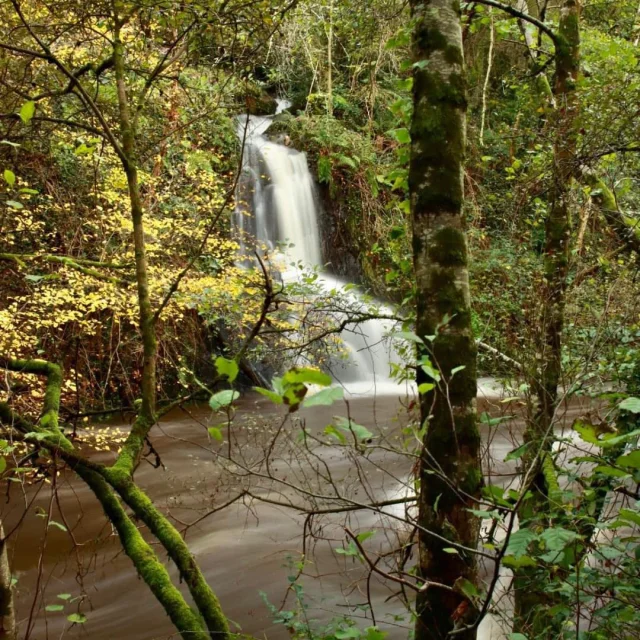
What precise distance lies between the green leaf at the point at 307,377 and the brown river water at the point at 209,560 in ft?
7.65

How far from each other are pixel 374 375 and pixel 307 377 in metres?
1.78

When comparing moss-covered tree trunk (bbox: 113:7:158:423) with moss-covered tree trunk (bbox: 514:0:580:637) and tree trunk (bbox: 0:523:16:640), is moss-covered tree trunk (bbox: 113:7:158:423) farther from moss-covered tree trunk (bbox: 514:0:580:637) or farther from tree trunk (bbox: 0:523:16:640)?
moss-covered tree trunk (bbox: 514:0:580:637)

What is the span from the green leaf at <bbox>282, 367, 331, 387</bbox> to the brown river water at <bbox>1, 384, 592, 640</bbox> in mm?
2332

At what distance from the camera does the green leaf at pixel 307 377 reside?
102 centimetres

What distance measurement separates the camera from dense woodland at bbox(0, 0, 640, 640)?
1979mm

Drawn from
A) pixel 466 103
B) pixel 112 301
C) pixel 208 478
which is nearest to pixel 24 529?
pixel 208 478

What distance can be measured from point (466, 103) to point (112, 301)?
590 cm

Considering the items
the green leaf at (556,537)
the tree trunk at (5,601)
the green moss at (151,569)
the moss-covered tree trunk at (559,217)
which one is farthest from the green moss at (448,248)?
the tree trunk at (5,601)

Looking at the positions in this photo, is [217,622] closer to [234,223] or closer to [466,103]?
[466,103]

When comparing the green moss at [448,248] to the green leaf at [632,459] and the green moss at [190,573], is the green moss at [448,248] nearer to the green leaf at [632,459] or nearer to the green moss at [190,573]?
the green leaf at [632,459]

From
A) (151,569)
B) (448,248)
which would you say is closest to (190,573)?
(151,569)

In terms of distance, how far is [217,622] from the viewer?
7.89ft

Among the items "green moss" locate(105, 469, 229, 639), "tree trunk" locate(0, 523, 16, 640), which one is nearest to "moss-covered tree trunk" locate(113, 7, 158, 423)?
"green moss" locate(105, 469, 229, 639)

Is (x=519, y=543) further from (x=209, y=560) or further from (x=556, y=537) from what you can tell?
(x=209, y=560)
